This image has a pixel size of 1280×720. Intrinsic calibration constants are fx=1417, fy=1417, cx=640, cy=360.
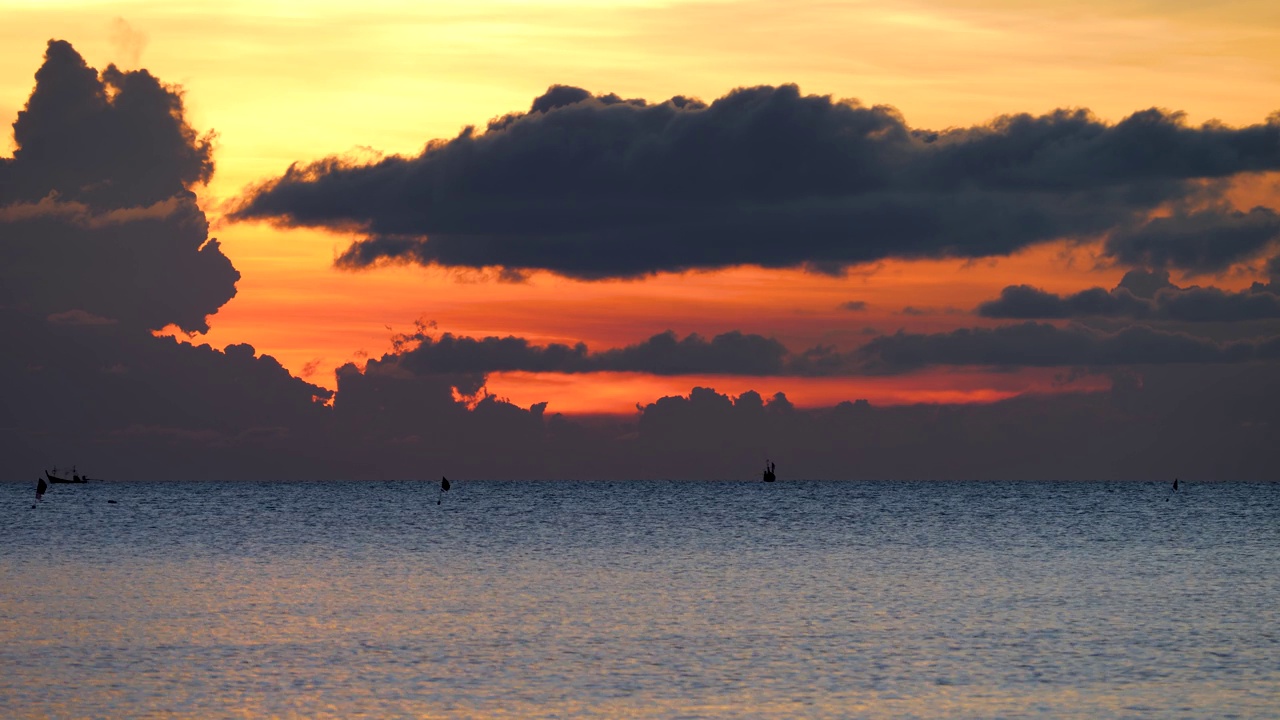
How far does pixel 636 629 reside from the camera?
45156 mm

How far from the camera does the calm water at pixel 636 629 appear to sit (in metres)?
33.4

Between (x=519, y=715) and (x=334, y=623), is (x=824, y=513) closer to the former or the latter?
(x=334, y=623)

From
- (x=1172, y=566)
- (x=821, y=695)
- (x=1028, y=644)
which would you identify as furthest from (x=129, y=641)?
(x=1172, y=566)

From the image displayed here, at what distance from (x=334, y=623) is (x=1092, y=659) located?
2373 centimetres

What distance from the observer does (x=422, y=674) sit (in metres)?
36.6

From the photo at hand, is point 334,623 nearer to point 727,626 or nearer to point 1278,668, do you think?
point 727,626

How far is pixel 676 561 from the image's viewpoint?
75.6 metres

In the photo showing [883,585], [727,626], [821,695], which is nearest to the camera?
[821,695]

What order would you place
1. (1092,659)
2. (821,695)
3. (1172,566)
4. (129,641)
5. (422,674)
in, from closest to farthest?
(821,695), (422,674), (1092,659), (129,641), (1172,566)

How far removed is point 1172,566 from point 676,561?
25831mm

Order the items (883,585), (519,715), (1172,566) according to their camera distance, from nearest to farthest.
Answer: (519,715)
(883,585)
(1172,566)

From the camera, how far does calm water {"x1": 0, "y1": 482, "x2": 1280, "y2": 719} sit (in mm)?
33375

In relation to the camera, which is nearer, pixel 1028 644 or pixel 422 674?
pixel 422 674

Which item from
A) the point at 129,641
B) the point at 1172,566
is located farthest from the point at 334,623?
the point at 1172,566
